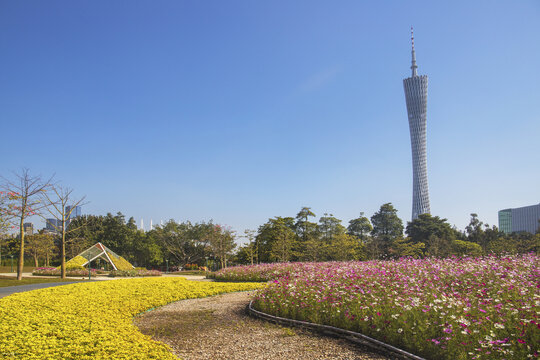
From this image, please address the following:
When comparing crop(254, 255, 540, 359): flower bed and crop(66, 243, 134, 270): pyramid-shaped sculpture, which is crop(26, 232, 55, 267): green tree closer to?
crop(66, 243, 134, 270): pyramid-shaped sculpture

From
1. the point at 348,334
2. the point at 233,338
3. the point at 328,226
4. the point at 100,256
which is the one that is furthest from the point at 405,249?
the point at 233,338

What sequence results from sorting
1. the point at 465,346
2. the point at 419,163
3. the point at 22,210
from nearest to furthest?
1. the point at 465,346
2. the point at 22,210
3. the point at 419,163

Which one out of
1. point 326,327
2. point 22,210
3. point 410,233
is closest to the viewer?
point 326,327

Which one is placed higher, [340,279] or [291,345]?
[340,279]

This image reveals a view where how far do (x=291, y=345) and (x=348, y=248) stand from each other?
21854mm

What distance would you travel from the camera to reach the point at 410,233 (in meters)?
44.2

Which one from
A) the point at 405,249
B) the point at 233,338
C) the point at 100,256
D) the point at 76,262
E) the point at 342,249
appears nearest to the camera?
the point at 233,338

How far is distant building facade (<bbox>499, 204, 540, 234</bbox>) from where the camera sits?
3890 inches

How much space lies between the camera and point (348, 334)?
6207mm

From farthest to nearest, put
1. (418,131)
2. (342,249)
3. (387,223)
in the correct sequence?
(418,131) < (387,223) < (342,249)

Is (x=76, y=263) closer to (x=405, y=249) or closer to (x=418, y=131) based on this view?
(x=405, y=249)

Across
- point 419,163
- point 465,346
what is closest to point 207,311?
point 465,346

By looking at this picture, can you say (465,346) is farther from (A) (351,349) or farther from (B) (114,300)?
(B) (114,300)

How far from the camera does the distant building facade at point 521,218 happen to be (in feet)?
324
